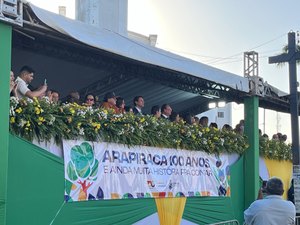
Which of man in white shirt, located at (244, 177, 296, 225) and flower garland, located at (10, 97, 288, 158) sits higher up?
flower garland, located at (10, 97, 288, 158)

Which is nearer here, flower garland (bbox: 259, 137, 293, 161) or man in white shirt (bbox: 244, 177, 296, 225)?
man in white shirt (bbox: 244, 177, 296, 225)

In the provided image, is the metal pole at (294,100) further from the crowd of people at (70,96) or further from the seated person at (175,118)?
the seated person at (175,118)

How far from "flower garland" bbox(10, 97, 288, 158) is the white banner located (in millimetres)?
147

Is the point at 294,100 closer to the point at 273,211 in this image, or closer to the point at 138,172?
the point at 138,172

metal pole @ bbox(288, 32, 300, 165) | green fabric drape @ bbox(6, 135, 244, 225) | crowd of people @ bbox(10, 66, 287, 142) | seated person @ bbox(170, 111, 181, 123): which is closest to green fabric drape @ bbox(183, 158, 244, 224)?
crowd of people @ bbox(10, 66, 287, 142)

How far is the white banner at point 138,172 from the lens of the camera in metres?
7.36

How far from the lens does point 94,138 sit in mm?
7648

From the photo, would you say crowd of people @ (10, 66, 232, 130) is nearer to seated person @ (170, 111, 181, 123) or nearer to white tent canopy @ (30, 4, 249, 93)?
seated person @ (170, 111, 181, 123)

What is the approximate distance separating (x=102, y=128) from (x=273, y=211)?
11.5 ft

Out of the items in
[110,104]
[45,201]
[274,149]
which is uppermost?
[110,104]

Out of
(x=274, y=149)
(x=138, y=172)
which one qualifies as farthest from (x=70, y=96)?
(x=274, y=149)

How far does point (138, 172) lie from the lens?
8406 millimetres

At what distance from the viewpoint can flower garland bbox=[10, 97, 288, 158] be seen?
21.5 ft

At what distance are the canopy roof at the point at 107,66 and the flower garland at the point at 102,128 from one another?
1.04 m
